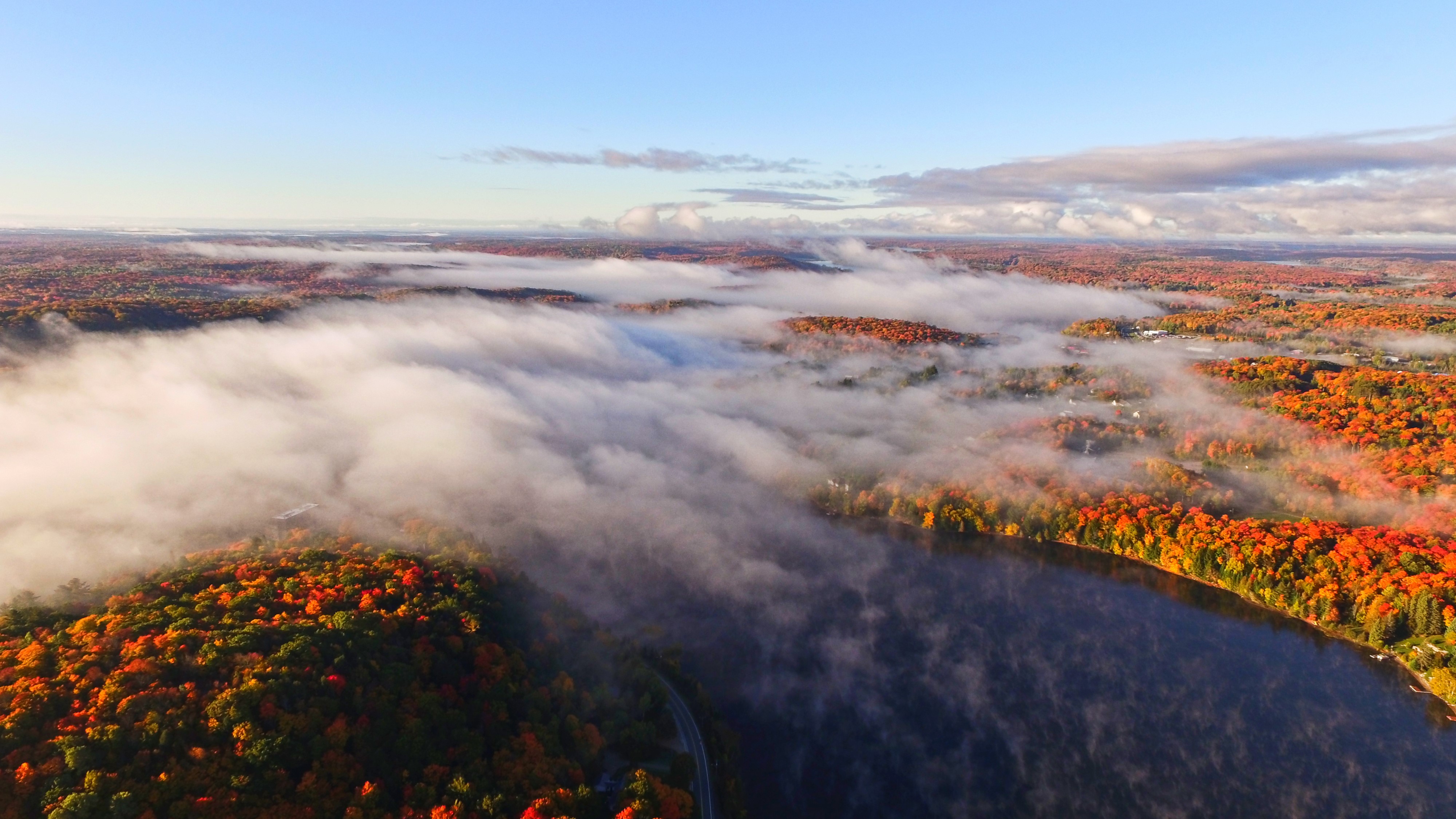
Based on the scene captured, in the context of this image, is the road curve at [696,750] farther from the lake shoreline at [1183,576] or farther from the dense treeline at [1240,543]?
the dense treeline at [1240,543]

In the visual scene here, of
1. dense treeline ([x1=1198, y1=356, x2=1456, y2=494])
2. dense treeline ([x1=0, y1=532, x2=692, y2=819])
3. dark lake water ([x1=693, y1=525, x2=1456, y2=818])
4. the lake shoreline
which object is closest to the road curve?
dense treeline ([x1=0, y1=532, x2=692, y2=819])

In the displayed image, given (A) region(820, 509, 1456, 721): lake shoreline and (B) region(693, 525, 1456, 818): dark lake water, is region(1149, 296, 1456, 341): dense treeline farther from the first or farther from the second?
(B) region(693, 525, 1456, 818): dark lake water

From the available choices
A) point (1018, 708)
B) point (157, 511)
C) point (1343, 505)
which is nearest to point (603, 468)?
point (157, 511)

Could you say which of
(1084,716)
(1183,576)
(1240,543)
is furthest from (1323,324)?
(1084,716)

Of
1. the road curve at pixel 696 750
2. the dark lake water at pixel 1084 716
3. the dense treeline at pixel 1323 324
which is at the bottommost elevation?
the dark lake water at pixel 1084 716

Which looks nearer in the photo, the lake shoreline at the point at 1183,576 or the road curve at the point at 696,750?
the road curve at the point at 696,750

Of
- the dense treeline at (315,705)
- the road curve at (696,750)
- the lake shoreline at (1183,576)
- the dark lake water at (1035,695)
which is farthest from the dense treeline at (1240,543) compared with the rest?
the dense treeline at (315,705)
